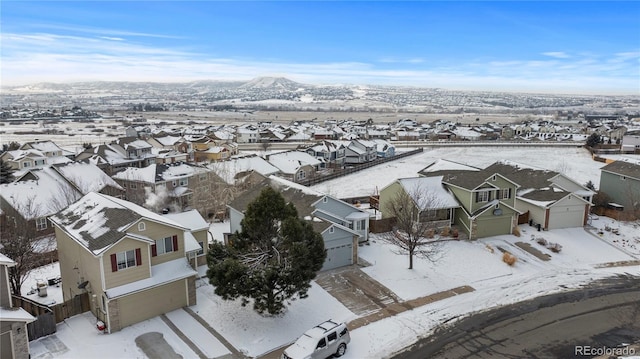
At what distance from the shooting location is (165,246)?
23.1m

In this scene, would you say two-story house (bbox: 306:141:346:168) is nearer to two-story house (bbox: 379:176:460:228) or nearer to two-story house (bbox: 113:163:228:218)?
two-story house (bbox: 113:163:228:218)

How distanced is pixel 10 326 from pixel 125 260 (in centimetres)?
509

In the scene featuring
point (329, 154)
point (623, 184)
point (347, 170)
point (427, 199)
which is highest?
point (427, 199)

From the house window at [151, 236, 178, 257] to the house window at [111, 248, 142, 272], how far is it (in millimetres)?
1231

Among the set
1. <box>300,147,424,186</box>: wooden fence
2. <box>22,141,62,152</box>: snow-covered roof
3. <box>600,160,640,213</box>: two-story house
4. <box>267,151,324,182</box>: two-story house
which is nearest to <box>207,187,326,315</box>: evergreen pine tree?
<box>600,160,640,213</box>: two-story house

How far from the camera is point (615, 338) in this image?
832 inches

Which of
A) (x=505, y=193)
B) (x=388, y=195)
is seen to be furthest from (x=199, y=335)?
(x=505, y=193)

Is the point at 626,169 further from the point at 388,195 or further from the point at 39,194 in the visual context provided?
the point at 39,194

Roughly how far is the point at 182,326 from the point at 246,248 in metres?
4.93

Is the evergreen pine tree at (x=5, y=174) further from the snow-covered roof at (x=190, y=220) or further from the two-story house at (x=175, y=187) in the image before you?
the snow-covered roof at (x=190, y=220)

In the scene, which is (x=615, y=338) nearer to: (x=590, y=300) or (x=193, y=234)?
(x=590, y=300)

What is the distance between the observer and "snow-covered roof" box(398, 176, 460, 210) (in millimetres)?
35469

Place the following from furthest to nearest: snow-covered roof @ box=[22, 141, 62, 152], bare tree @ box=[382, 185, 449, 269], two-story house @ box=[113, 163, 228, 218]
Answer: snow-covered roof @ box=[22, 141, 62, 152] → two-story house @ box=[113, 163, 228, 218] → bare tree @ box=[382, 185, 449, 269]

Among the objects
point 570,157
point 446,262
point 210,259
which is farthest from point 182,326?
point 570,157
